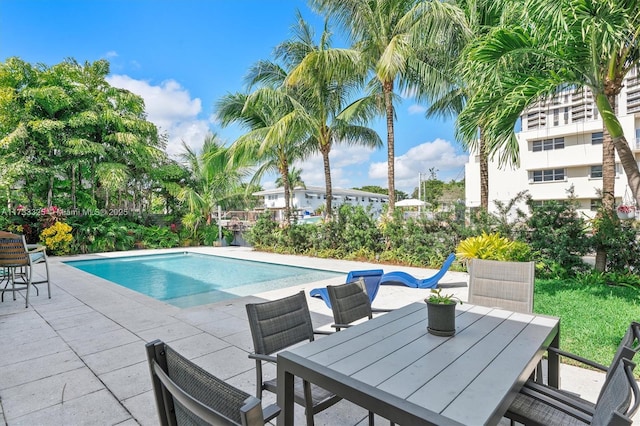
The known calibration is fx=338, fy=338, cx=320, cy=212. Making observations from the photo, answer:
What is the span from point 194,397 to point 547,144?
28.7m

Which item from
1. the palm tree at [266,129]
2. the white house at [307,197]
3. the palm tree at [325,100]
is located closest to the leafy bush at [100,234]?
the palm tree at [266,129]

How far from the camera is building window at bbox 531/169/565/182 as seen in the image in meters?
23.5

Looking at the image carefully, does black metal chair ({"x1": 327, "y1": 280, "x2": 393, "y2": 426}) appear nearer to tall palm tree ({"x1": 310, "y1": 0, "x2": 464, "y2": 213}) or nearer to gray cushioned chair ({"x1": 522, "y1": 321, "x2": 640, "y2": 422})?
gray cushioned chair ({"x1": 522, "y1": 321, "x2": 640, "y2": 422})

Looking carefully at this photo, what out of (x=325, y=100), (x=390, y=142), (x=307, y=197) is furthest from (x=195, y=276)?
(x=307, y=197)

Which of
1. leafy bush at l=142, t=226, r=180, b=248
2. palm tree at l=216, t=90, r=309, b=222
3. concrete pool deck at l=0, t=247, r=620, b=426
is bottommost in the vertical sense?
A: concrete pool deck at l=0, t=247, r=620, b=426

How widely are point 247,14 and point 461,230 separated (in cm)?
939

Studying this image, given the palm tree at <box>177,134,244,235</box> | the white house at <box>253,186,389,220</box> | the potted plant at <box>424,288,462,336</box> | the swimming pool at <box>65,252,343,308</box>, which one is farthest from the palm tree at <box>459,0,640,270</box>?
the white house at <box>253,186,389,220</box>

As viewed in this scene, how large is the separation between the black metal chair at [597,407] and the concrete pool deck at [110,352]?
0.96 m

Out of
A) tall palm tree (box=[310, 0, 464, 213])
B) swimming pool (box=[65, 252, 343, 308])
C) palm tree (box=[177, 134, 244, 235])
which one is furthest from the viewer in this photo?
palm tree (box=[177, 134, 244, 235])

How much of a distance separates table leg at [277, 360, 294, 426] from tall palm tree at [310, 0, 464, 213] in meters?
8.85

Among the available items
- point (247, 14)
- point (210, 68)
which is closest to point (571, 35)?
point (247, 14)

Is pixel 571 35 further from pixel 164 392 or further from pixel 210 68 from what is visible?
pixel 210 68

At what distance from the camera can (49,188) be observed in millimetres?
13664

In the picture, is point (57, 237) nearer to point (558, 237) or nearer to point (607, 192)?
point (558, 237)
